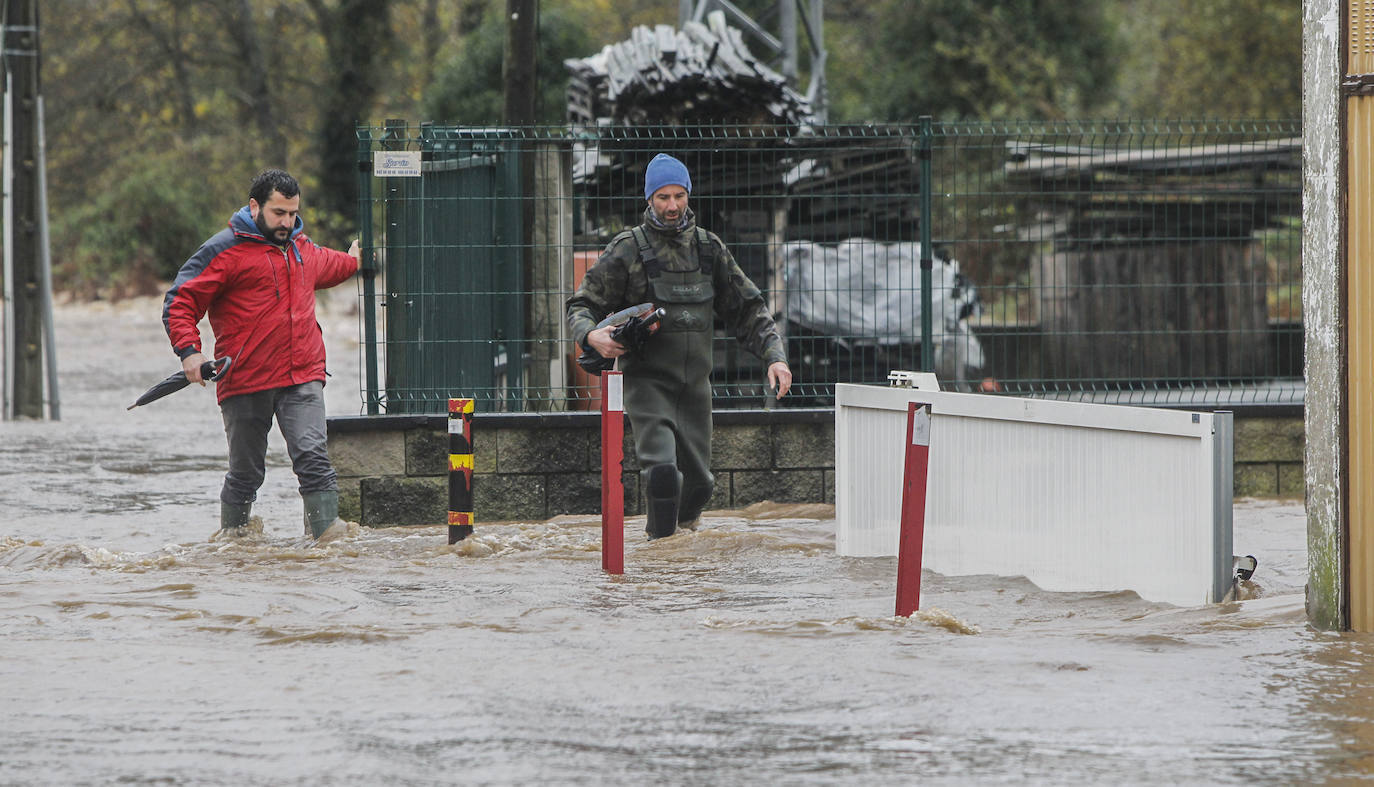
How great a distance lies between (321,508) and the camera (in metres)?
8.50

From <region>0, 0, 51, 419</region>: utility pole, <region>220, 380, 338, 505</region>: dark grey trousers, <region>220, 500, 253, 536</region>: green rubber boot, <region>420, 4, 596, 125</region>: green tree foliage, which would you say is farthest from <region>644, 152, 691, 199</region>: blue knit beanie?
<region>420, 4, 596, 125</region>: green tree foliage

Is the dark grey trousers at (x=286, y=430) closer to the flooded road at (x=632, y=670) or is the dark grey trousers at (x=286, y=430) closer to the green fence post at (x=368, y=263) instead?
the flooded road at (x=632, y=670)

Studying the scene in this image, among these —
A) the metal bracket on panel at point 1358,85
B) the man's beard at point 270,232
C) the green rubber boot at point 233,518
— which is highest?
the metal bracket on panel at point 1358,85

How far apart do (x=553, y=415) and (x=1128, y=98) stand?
2938 centimetres

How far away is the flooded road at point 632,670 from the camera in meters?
4.62

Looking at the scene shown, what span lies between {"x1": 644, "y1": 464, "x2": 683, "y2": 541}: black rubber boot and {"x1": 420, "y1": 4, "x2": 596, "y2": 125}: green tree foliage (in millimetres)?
20439

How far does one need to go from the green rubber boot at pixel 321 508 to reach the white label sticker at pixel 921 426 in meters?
3.30

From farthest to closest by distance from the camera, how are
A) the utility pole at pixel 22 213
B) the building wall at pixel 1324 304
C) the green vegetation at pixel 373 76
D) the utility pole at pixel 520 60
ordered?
the green vegetation at pixel 373 76, the utility pole at pixel 22 213, the utility pole at pixel 520 60, the building wall at pixel 1324 304

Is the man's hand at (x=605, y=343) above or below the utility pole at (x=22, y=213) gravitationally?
below

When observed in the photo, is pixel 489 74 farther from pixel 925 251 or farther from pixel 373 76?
→ pixel 925 251

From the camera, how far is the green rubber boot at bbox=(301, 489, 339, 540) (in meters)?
8.49

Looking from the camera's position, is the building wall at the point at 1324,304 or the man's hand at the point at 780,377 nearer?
the building wall at the point at 1324,304

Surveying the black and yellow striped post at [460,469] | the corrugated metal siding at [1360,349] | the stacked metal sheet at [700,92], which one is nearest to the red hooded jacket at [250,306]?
the black and yellow striped post at [460,469]

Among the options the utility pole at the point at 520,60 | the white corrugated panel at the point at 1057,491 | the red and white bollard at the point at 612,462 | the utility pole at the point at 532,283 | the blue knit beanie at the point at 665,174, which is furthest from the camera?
the utility pole at the point at 520,60
